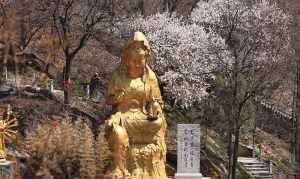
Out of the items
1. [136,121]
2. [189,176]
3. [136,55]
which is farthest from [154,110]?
[189,176]

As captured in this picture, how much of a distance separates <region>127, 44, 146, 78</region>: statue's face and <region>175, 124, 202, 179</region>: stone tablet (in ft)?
4.85

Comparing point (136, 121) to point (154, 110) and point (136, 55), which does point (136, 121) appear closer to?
point (154, 110)

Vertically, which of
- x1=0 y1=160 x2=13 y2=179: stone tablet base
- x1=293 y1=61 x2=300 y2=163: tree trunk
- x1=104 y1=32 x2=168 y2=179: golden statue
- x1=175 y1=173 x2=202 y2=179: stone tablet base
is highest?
x1=104 y1=32 x2=168 y2=179: golden statue

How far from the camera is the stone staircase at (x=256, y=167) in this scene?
24125mm

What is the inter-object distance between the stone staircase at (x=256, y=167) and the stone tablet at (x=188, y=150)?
30.0 feet

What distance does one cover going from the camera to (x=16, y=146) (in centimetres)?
1825

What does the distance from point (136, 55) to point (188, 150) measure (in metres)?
2.39

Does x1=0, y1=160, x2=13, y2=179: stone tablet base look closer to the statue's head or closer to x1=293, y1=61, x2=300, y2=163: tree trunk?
the statue's head

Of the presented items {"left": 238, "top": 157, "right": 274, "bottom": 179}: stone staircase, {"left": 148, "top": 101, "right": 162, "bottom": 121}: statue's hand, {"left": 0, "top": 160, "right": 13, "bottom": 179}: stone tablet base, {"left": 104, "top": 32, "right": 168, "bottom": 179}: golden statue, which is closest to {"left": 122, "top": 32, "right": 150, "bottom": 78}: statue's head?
{"left": 104, "top": 32, "right": 168, "bottom": 179}: golden statue

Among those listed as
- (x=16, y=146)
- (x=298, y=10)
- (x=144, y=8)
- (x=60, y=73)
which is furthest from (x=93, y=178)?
(x=298, y=10)

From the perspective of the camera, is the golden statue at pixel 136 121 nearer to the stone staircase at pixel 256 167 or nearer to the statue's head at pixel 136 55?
the statue's head at pixel 136 55

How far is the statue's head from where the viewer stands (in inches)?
595

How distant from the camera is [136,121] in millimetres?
14688

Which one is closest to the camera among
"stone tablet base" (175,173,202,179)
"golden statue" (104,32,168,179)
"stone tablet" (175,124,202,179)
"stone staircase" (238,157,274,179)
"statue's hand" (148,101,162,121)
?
"golden statue" (104,32,168,179)
